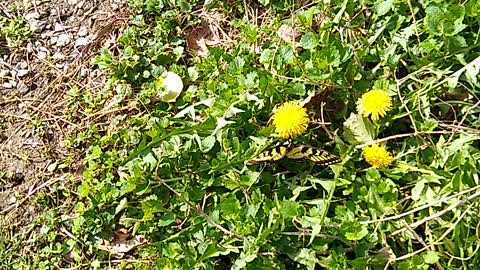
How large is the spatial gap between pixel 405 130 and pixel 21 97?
1473 mm

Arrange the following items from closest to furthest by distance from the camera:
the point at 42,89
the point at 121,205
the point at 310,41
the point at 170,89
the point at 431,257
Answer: the point at 431,257 < the point at 310,41 < the point at 121,205 < the point at 170,89 < the point at 42,89

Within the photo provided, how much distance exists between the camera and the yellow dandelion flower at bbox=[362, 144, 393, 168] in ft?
7.90

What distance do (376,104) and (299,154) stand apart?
0.97ft

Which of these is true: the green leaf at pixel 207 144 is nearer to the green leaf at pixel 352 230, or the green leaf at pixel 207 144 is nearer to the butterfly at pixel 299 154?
the butterfly at pixel 299 154

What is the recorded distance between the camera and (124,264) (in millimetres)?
2684

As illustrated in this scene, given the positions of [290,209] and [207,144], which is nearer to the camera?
[290,209]

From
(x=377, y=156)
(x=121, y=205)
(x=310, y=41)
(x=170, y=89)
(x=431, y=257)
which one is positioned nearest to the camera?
(x=431, y=257)

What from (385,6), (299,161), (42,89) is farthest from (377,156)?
(42,89)

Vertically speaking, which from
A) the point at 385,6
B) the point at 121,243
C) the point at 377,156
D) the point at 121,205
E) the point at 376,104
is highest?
the point at 385,6

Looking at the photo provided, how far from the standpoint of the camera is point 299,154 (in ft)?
8.13

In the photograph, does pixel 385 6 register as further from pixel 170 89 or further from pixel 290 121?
pixel 170 89

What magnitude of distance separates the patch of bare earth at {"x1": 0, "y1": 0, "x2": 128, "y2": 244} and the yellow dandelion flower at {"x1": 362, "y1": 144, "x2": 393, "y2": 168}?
3.56ft

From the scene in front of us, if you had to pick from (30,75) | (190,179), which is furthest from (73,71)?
(190,179)

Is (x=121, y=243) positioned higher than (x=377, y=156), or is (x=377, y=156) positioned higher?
(x=377, y=156)
